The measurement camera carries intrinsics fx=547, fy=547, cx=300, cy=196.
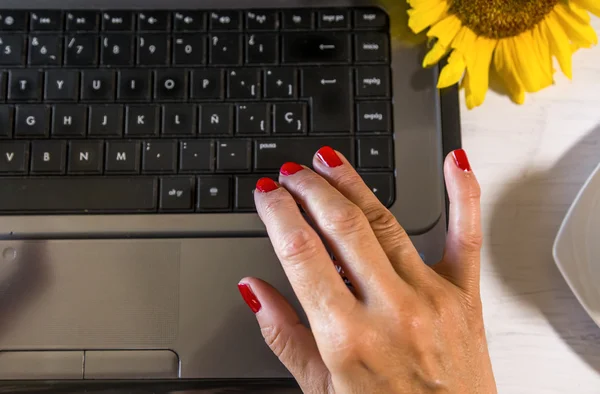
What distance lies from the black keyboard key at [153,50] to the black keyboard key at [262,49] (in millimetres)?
72

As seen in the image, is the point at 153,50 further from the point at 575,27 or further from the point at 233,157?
the point at 575,27

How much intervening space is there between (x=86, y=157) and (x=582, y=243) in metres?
0.43

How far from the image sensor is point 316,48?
0.49 metres

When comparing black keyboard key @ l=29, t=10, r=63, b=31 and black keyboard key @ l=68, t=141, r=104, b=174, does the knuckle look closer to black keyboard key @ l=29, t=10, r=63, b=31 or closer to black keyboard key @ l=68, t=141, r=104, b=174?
black keyboard key @ l=68, t=141, r=104, b=174

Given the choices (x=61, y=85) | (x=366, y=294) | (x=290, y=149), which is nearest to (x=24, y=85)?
(x=61, y=85)

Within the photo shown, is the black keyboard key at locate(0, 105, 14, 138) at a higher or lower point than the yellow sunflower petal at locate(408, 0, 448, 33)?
lower

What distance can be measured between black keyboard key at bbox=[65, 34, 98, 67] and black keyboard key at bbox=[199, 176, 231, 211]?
0.48 feet

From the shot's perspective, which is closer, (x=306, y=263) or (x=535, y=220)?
(x=306, y=263)

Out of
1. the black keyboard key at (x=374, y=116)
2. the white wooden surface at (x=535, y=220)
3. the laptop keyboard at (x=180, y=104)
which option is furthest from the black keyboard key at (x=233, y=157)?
the white wooden surface at (x=535, y=220)

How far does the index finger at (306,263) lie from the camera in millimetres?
386

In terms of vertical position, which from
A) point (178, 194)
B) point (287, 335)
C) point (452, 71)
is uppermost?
point (452, 71)

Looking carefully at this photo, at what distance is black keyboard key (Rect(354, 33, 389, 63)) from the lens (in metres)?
0.49

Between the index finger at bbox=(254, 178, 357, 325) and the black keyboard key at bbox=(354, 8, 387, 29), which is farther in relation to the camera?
the black keyboard key at bbox=(354, 8, 387, 29)

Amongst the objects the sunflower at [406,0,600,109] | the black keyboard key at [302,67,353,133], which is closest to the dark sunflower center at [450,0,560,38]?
the sunflower at [406,0,600,109]
